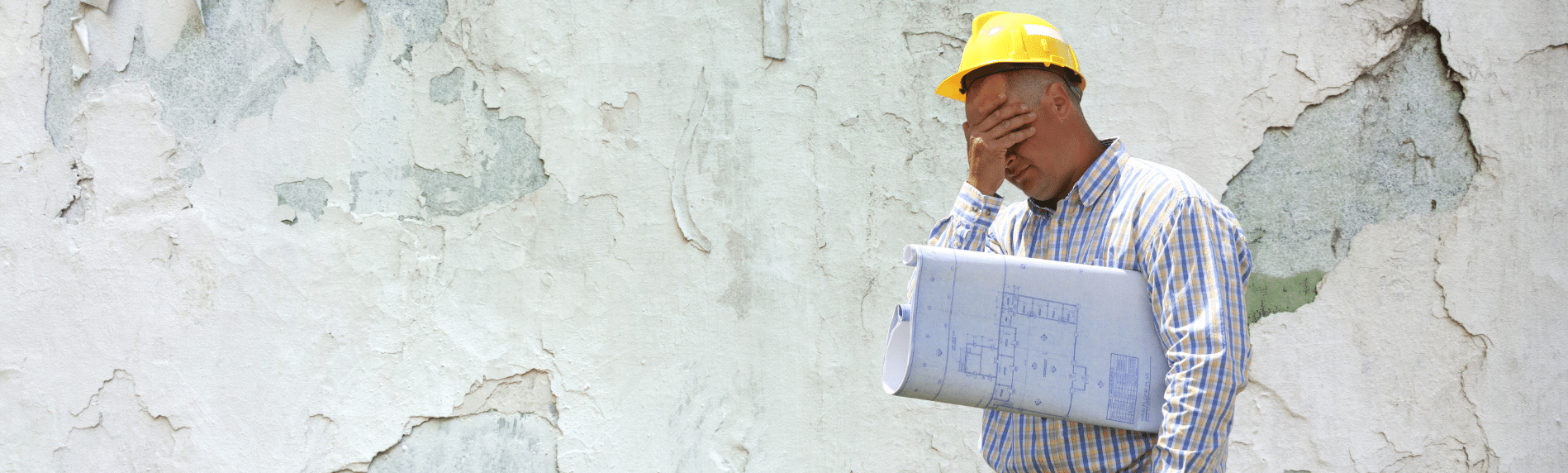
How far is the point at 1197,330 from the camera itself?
3.76 feet

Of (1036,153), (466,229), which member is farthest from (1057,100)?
(466,229)

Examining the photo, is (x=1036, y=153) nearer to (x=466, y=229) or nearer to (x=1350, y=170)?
(x=1350, y=170)

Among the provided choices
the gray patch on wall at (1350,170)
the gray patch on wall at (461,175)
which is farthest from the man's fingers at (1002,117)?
the gray patch on wall at (461,175)

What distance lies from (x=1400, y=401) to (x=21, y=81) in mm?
3443

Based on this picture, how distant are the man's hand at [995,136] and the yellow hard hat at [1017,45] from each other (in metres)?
0.06

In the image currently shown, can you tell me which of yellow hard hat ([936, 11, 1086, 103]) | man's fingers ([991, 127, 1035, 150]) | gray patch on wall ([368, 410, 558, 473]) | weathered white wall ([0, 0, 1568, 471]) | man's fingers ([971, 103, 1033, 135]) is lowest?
gray patch on wall ([368, 410, 558, 473])

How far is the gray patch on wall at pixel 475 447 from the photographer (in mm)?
2402

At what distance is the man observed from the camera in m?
1.15

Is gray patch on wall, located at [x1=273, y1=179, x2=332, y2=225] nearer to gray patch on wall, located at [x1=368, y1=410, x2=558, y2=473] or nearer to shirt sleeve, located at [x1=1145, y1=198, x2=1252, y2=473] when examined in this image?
gray patch on wall, located at [x1=368, y1=410, x2=558, y2=473]

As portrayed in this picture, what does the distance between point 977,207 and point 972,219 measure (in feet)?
0.08

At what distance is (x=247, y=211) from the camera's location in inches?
95.3

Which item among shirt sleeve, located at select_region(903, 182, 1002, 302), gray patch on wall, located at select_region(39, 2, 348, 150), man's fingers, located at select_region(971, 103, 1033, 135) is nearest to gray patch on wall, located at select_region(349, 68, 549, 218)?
gray patch on wall, located at select_region(39, 2, 348, 150)

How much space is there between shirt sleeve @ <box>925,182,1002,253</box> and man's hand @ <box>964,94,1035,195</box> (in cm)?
3

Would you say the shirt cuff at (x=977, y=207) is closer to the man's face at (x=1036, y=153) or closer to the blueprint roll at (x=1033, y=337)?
the man's face at (x=1036, y=153)
